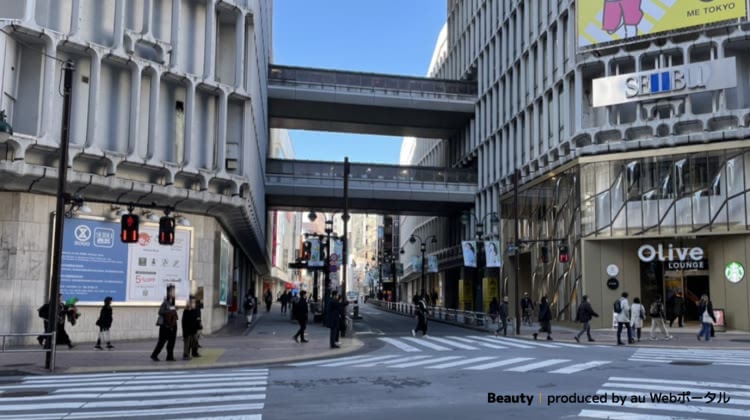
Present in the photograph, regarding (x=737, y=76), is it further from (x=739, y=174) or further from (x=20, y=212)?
(x=20, y=212)

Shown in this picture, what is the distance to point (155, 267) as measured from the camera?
2548 cm

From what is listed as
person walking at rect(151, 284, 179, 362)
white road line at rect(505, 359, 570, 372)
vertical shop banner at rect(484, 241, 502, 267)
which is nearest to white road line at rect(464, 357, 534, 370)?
white road line at rect(505, 359, 570, 372)

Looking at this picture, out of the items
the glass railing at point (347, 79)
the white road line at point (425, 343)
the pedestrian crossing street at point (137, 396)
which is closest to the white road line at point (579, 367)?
the white road line at point (425, 343)

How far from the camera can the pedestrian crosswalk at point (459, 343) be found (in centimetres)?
2294

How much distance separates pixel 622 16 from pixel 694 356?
20578 millimetres

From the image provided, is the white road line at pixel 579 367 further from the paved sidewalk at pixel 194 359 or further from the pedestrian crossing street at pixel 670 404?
→ the paved sidewalk at pixel 194 359

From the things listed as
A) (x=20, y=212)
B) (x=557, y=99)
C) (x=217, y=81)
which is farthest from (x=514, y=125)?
(x=20, y=212)

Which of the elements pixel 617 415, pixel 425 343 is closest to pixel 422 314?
pixel 425 343

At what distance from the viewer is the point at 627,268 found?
33.7 meters

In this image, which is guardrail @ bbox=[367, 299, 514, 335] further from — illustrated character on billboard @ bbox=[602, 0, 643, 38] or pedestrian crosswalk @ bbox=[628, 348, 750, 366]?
illustrated character on billboard @ bbox=[602, 0, 643, 38]

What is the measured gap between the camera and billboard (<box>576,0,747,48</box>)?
103ft

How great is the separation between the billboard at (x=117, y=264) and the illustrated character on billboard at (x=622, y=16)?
891 inches

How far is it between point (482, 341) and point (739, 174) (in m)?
14.2

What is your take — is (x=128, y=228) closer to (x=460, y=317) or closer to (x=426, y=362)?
(x=426, y=362)
